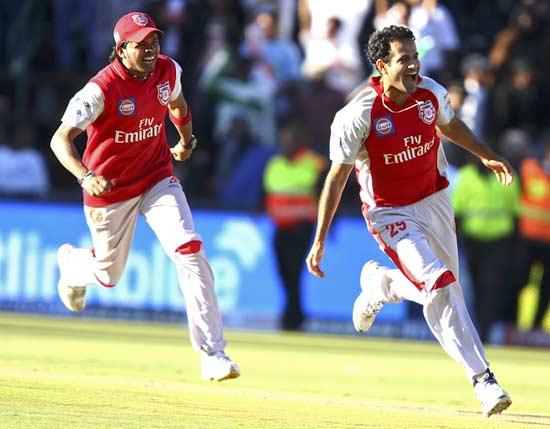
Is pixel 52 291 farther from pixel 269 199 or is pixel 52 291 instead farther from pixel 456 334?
pixel 456 334

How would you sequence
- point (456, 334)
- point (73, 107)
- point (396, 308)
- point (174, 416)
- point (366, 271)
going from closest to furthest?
point (174, 416) < point (456, 334) < point (73, 107) < point (366, 271) < point (396, 308)

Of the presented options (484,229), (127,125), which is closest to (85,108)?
(127,125)

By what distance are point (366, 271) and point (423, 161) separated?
1.27m

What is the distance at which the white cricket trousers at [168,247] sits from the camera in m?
10.9

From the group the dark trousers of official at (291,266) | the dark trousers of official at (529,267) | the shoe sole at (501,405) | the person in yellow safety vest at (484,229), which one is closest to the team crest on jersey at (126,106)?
the shoe sole at (501,405)

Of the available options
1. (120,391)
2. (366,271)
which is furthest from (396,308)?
(120,391)

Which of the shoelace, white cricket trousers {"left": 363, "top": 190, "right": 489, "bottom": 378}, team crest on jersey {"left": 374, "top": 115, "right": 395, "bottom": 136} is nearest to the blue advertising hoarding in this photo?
the shoelace

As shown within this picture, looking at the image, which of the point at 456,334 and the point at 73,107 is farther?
the point at 73,107

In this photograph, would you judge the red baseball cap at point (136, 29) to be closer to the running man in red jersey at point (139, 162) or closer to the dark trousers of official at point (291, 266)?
the running man in red jersey at point (139, 162)

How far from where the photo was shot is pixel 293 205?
2003cm

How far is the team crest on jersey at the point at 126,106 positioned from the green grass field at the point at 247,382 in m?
2.04

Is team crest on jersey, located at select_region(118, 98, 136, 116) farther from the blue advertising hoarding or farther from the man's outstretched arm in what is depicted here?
the blue advertising hoarding

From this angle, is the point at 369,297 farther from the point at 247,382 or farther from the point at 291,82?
the point at 291,82

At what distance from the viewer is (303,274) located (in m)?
20.0
